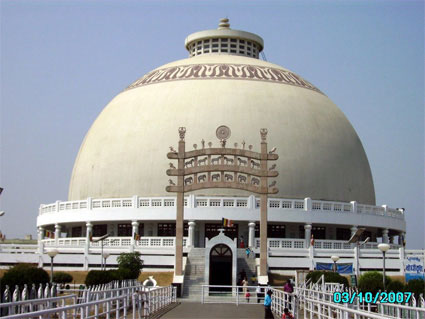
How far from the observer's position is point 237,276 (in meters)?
40.5

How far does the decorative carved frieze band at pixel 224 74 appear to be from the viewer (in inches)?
2228

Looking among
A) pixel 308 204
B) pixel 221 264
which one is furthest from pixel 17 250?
pixel 308 204

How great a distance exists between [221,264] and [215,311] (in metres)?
13.3

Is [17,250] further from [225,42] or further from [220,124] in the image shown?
[225,42]

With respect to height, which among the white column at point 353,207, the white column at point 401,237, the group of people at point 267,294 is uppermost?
the white column at point 353,207

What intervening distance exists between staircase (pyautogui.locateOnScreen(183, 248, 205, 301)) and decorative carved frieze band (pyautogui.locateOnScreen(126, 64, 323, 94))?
17.9 m

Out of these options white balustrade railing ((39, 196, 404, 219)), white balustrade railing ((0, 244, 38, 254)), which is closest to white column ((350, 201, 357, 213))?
white balustrade railing ((39, 196, 404, 219))

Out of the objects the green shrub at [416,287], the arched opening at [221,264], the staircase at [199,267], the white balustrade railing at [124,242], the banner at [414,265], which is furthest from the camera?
the white balustrade railing at [124,242]

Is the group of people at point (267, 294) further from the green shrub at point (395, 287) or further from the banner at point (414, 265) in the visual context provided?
the banner at point (414, 265)

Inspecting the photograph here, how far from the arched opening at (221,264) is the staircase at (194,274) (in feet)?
2.43

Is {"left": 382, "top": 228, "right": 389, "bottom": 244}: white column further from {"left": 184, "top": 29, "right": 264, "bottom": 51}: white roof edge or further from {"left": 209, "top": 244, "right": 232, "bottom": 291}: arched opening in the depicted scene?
{"left": 184, "top": 29, "right": 264, "bottom": 51}: white roof edge

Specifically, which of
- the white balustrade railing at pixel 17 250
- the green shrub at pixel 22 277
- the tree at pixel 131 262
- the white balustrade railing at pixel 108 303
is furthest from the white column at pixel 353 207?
the green shrub at pixel 22 277

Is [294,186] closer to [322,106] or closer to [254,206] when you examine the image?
[254,206]

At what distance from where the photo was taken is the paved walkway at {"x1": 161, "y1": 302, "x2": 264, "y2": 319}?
25500 millimetres
